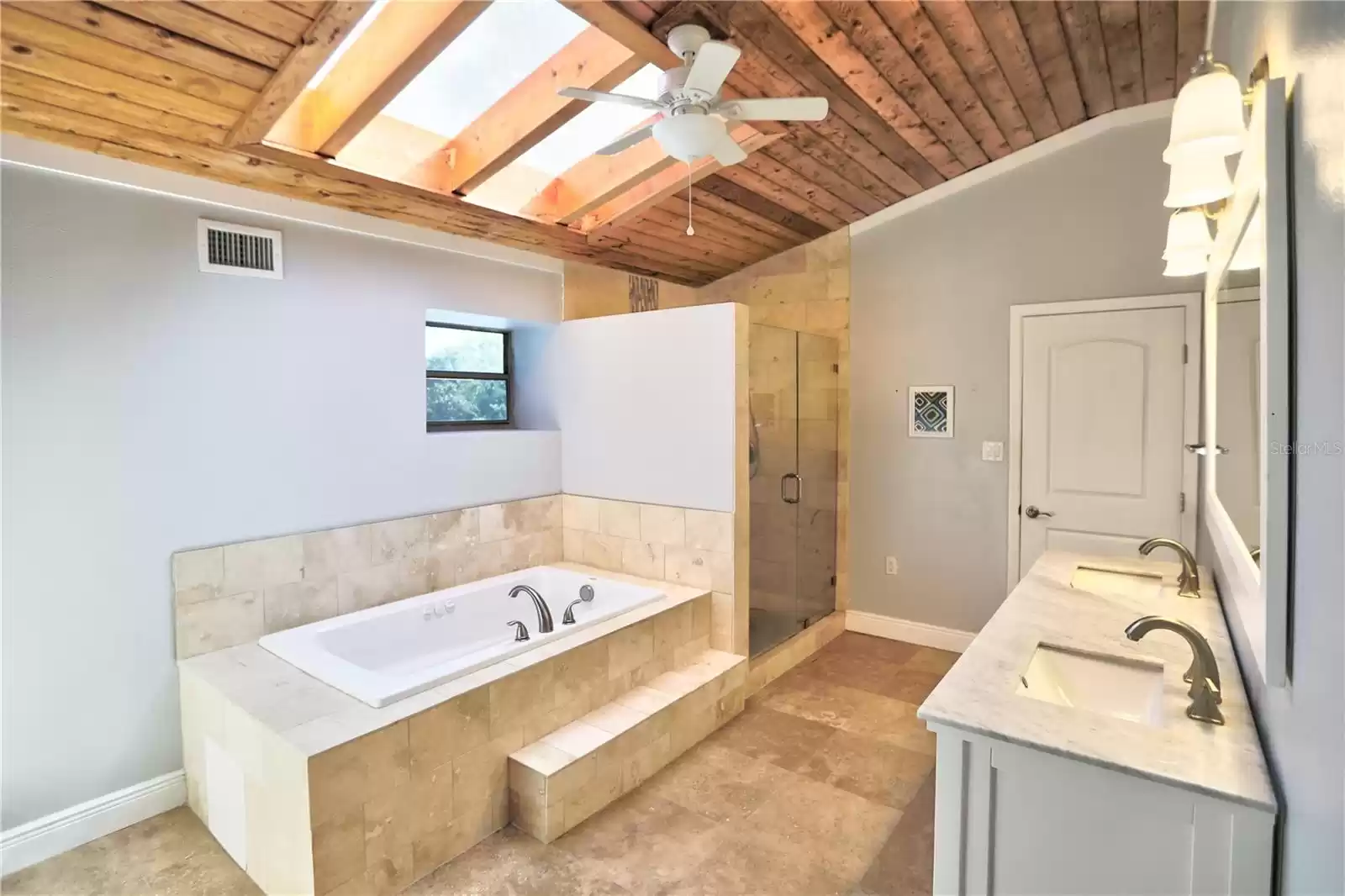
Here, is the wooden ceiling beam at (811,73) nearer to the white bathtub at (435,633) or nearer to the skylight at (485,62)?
the skylight at (485,62)

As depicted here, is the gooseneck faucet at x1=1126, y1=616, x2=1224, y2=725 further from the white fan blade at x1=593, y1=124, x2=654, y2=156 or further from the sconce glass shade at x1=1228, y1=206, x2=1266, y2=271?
the white fan blade at x1=593, y1=124, x2=654, y2=156

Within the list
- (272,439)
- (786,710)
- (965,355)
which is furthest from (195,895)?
(965,355)

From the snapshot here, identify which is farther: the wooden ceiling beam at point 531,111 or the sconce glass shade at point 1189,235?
the wooden ceiling beam at point 531,111

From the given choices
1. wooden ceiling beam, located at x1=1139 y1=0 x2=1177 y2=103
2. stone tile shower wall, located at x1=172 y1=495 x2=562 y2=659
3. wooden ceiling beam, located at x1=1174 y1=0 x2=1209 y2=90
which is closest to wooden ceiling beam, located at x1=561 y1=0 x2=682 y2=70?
wooden ceiling beam, located at x1=1139 y1=0 x2=1177 y2=103

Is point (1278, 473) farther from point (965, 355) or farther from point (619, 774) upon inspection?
point (965, 355)

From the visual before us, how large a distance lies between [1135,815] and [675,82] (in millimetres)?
2222

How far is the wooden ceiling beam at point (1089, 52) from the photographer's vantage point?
2.74 meters

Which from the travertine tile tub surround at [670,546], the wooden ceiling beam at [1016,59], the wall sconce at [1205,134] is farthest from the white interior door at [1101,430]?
the wall sconce at [1205,134]

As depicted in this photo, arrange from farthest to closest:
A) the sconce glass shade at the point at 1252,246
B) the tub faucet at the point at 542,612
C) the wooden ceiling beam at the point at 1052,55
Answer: the tub faucet at the point at 542,612, the wooden ceiling beam at the point at 1052,55, the sconce glass shade at the point at 1252,246

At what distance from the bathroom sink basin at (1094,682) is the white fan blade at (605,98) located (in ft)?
6.43

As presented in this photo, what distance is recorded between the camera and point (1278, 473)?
1094mm

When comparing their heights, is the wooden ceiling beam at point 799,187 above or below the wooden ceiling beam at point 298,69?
above

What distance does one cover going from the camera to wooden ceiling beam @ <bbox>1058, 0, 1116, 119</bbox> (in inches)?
108

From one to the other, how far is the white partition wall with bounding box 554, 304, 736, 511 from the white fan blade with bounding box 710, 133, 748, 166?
1.00 meters
